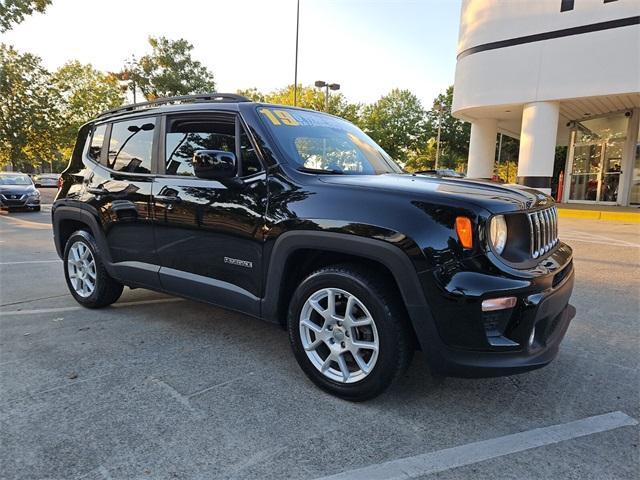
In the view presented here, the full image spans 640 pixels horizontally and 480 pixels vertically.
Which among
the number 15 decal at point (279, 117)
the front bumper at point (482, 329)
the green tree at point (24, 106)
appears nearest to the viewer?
the front bumper at point (482, 329)

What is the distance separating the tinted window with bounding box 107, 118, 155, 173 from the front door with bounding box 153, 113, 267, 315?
0.23 metres

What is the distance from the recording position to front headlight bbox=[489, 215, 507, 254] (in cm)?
230

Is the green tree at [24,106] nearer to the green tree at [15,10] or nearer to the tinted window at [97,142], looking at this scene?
the green tree at [15,10]

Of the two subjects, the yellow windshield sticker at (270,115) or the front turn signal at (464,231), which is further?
the yellow windshield sticker at (270,115)

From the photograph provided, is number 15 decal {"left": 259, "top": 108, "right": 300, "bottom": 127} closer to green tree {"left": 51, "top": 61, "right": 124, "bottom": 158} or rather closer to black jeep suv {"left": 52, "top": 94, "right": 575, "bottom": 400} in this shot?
black jeep suv {"left": 52, "top": 94, "right": 575, "bottom": 400}

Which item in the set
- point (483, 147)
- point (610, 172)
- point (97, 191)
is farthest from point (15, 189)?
point (610, 172)

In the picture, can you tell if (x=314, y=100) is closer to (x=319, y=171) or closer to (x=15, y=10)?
(x=15, y=10)

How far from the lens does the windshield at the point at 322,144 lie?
3074mm

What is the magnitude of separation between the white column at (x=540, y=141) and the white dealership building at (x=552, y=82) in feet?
0.10

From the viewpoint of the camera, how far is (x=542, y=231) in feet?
8.92

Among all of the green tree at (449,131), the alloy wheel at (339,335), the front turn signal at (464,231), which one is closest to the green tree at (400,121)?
the green tree at (449,131)

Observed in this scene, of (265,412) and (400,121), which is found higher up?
(400,121)

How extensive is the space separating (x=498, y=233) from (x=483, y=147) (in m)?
18.5

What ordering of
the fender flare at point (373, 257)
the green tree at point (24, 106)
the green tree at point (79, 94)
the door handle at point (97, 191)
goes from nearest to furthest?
the fender flare at point (373, 257), the door handle at point (97, 191), the green tree at point (24, 106), the green tree at point (79, 94)
